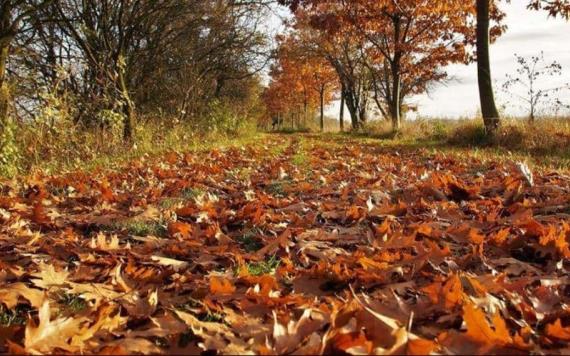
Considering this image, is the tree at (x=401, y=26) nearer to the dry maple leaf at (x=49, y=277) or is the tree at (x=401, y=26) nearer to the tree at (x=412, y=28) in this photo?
the tree at (x=412, y=28)

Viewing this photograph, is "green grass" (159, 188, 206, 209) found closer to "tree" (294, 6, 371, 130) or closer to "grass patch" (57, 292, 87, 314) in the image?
"grass patch" (57, 292, 87, 314)

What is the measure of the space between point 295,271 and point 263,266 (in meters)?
0.22

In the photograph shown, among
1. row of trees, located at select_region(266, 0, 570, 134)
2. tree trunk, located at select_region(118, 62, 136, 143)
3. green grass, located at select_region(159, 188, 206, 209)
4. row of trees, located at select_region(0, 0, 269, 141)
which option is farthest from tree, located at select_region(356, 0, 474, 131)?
green grass, located at select_region(159, 188, 206, 209)

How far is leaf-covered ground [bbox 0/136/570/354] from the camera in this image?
145 centimetres

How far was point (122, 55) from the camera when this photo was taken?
1123cm

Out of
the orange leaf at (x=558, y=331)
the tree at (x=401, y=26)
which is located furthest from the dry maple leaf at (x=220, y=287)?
the tree at (x=401, y=26)

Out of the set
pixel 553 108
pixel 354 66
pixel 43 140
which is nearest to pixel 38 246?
pixel 43 140

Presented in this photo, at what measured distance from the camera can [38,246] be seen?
2.66 metres

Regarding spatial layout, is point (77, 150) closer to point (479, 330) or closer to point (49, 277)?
point (49, 277)

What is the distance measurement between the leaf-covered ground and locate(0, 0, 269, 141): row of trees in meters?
4.44

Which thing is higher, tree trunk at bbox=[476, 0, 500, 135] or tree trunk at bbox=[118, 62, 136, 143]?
tree trunk at bbox=[476, 0, 500, 135]

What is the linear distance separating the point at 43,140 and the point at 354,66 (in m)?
25.0

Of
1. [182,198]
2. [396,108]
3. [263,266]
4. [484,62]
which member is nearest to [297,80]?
[396,108]

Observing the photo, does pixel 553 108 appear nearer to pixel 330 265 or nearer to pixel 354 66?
pixel 330 265
